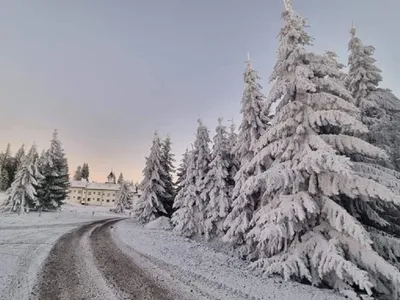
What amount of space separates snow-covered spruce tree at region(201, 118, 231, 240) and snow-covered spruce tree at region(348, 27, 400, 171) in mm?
11746

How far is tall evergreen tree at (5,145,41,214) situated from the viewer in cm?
3638

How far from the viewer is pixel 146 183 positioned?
119 ft

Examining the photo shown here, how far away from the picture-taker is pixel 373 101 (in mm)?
17125

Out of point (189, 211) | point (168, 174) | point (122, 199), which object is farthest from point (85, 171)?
point (189, 211)

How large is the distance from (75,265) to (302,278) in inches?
361

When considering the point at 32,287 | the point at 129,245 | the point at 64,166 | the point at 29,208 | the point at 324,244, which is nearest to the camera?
the point at 32,287

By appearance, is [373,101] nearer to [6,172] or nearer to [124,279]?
[124,279]

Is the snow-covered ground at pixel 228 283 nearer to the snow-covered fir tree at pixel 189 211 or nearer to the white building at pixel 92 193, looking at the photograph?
the snow-covered fir tree at pixel 189 211

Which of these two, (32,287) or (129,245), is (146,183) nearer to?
(129,245)

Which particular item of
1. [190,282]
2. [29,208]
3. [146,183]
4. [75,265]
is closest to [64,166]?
[29,208]

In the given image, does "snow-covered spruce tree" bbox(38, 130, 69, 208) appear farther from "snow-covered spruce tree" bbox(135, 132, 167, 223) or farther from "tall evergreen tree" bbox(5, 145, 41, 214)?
"snow-covered spruce tree" bbox(135, 132, 167, 223)

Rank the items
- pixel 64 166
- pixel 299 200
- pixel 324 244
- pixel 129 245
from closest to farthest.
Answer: pixel 324 244 < pixel 299 200 < pixel 129 245 < pixel 64 166

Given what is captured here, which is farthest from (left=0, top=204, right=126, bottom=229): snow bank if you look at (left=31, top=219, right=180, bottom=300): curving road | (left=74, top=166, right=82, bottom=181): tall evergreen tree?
(left=74, top=166, right=82, bottom=181): tall evergreen tree

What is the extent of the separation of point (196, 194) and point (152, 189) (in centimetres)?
1100
